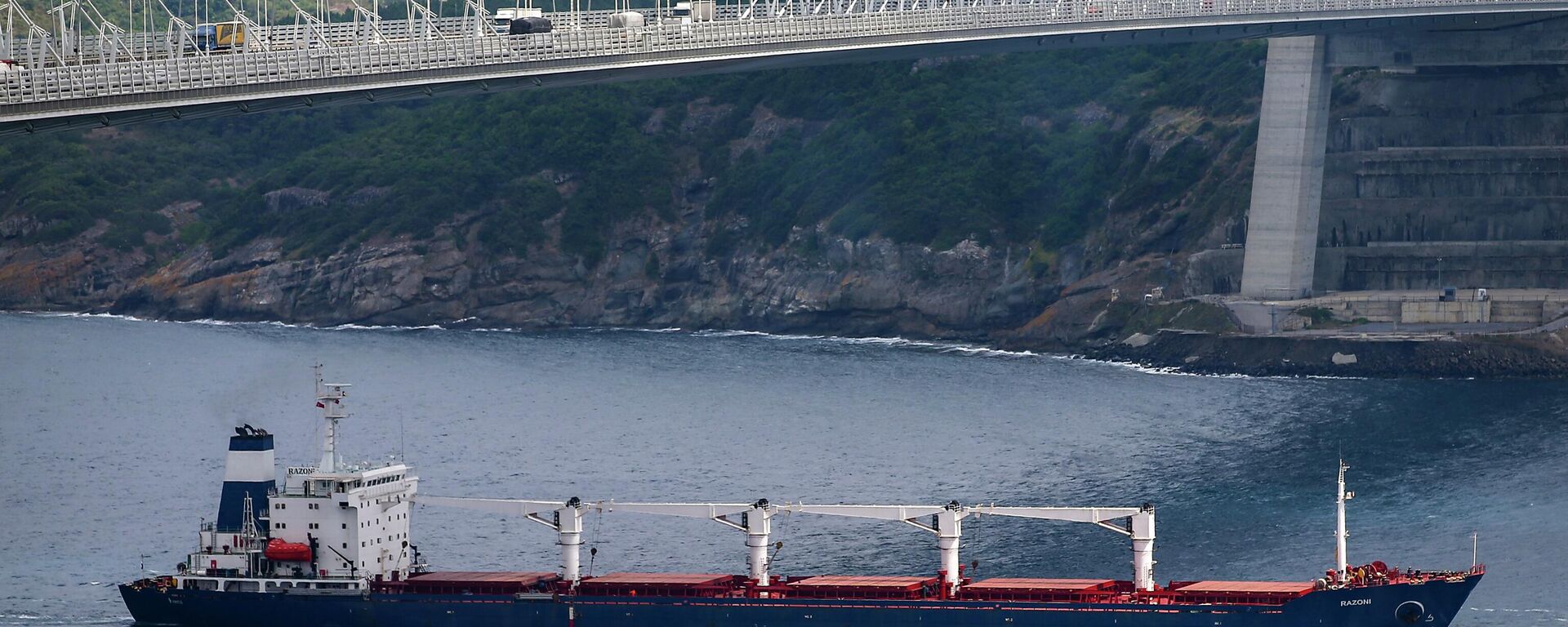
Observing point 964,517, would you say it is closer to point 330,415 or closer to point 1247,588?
point 1247,588

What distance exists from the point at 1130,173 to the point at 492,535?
6913 centimetres

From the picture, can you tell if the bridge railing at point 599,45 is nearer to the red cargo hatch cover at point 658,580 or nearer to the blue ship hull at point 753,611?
the blue ship hull at point 753,611

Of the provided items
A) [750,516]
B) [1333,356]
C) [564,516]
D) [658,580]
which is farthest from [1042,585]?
[1333,356]

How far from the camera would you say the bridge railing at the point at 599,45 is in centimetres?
7381

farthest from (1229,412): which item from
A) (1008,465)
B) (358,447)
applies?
(358,447)

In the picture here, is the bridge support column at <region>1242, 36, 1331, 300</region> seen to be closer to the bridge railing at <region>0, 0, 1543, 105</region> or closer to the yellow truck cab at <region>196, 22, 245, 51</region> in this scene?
the bridge railing at <region>0, 0, 1543, 105</region>

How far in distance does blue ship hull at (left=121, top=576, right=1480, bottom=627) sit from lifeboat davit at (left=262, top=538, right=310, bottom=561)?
104cm

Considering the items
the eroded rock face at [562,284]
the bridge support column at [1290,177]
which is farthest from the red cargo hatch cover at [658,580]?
the eroded rock face at [562,284]

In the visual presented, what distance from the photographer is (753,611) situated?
70562 millimetres

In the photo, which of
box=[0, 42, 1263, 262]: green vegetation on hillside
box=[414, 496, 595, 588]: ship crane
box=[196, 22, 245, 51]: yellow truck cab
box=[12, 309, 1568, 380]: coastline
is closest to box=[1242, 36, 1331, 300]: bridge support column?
box=[12, 309, 1568, 380]: coastline

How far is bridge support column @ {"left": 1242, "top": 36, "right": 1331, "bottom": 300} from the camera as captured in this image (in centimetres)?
13025

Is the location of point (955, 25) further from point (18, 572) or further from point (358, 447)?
point (18, 572)

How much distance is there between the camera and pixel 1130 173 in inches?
5773

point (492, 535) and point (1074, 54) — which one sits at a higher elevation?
point (1074, 54)
